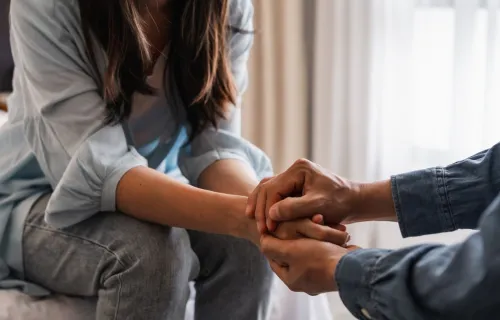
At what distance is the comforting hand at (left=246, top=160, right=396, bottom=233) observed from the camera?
3.97ft

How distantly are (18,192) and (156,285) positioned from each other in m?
0.32

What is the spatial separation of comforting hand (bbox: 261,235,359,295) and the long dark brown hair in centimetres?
36

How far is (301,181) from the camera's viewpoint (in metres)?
1.26

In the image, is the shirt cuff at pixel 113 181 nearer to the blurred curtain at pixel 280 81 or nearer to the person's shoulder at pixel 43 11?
the person's shoulder at pixel 43 11

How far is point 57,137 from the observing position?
50.0 inches

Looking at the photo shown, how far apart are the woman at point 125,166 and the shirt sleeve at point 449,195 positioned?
13cm

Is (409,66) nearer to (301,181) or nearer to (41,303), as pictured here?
(301,181)

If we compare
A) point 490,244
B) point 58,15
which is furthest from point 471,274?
point 58,15

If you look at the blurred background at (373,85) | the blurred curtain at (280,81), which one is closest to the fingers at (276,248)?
the blurred background at (373,85)

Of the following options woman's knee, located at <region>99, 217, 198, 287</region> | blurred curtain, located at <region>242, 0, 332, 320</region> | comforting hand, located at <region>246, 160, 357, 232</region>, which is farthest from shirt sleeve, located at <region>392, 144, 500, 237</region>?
blurred curtain, located at <region>242, 0, 332, 320</region>

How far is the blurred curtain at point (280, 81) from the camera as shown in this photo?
2041 mm

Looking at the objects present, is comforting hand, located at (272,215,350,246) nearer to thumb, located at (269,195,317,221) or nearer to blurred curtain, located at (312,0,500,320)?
thumb, located at (269,195,317,221)

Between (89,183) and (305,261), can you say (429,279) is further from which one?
(89,183)

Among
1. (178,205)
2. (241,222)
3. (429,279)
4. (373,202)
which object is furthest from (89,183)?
(429,279)
